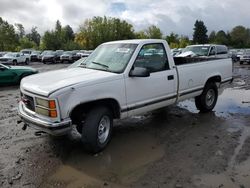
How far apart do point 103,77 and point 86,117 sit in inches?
29.6

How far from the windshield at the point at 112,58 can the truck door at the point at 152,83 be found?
8.3 inches

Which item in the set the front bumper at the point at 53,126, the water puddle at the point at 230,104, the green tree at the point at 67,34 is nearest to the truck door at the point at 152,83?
the front bumper at the point at 53,126

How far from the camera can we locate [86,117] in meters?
5.00

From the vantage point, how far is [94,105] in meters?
5.13

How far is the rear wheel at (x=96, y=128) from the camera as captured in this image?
16.1 ft

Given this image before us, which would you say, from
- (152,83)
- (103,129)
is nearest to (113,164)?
(103,129)

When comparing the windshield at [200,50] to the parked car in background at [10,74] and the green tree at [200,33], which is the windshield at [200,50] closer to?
the parked car in background at [10,74]

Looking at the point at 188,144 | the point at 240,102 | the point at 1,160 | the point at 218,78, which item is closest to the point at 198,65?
the point at 218,78

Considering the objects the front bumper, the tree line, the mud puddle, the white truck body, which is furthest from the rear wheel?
the tree line

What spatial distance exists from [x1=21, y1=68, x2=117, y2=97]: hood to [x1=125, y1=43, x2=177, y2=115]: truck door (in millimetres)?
578

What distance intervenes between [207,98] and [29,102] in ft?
16.2

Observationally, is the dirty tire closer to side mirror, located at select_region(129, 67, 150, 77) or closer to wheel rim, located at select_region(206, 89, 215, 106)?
side mirror, located at select_region(129, 67, 150, 77)

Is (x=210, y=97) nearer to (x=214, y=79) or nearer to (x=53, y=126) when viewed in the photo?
(x=214, y=79)

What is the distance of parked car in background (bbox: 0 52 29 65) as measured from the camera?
29.6 m
